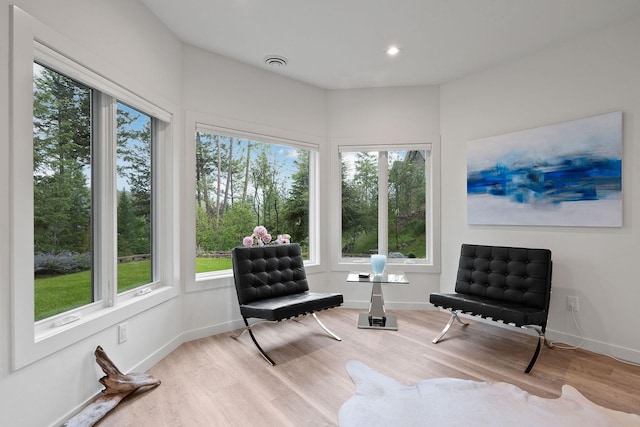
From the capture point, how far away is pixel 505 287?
117 inches

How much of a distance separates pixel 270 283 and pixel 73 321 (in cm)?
160

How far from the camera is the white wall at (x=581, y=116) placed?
263 centimetres

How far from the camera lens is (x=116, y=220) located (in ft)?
7.50

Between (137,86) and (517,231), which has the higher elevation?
(137,86)

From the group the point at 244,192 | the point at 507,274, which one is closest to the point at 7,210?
the point at 244,192

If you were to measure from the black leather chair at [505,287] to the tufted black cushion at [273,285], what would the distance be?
1215 mm

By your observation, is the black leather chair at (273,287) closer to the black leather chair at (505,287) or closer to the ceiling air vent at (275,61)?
the black leather chair at (505,287)

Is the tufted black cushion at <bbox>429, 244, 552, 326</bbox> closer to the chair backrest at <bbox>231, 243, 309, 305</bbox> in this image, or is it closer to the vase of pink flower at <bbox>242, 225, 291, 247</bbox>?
the chair backrest at <bbox>231, 243, 309, 305</bbox>

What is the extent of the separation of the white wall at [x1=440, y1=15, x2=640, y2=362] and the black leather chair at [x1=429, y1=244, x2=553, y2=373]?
Result: 1.12 feet

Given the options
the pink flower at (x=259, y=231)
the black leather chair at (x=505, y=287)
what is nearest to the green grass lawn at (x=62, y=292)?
the pink flower at (x=259, y=231)

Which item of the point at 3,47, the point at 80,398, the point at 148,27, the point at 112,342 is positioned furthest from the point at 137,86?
the point at 80,398

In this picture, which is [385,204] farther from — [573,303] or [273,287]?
[573,303]

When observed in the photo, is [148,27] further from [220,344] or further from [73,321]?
[220,344]

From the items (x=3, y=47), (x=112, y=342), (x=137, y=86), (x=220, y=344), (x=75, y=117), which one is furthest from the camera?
(x=220, y=344)
